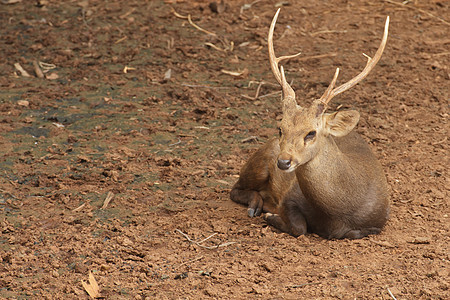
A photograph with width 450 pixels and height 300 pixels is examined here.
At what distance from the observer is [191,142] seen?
22.1ft

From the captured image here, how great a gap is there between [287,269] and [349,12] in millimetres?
6432

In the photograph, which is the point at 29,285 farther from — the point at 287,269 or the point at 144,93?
the point at 144,93

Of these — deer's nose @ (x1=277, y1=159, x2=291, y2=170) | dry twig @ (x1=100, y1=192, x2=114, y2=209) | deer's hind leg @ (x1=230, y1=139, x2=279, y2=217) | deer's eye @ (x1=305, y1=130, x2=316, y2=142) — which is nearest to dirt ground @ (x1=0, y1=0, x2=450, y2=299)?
dry twig @ (x1=100, y1=192, x2=114, y2=209)

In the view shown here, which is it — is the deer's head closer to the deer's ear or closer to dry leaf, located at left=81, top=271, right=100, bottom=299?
the deer's ear

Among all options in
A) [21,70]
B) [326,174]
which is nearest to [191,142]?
[326,174]

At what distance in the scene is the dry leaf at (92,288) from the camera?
4.14 m

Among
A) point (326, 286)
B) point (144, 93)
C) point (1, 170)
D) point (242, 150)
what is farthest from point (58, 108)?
point (326, 286)

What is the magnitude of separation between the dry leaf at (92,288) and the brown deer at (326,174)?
1.48 m

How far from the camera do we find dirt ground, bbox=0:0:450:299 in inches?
173

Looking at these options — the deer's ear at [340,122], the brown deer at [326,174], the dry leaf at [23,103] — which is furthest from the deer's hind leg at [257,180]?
the dry leaf at [23,103]

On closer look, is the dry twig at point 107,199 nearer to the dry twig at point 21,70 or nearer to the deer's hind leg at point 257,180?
the deer's hind leg at point 257,180

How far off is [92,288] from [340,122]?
6.86 feet

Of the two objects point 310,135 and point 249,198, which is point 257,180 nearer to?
point 249,198

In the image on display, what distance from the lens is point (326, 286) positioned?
4180 millimetres
